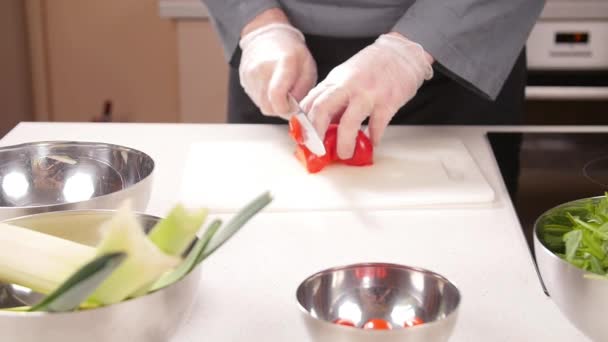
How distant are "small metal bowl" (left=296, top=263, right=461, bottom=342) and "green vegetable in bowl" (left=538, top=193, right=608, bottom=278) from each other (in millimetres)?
93

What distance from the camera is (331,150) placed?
3.44 feet

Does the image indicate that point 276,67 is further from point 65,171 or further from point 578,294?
point 578,294

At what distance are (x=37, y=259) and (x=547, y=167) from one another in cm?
71

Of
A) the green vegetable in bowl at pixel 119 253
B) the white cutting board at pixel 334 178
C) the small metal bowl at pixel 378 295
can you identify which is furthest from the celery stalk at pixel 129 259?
the white cutting board at pixel 334 178

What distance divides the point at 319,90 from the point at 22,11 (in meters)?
1.55

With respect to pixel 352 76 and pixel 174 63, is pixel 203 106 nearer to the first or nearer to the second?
pixel 174 63

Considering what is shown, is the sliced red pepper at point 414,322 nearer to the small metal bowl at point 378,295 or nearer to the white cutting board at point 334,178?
the small metal bowl at point 378,295

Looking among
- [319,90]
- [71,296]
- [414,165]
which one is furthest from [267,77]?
[71,296]

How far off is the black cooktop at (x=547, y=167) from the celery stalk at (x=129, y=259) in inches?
18.6

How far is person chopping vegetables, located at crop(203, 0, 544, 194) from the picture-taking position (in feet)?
3.50

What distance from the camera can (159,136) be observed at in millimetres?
1170

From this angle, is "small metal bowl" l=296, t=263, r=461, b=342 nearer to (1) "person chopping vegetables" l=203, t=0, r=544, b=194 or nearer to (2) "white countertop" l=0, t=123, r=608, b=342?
(2) "white countertop" l=0, t=123, r=608, b=342

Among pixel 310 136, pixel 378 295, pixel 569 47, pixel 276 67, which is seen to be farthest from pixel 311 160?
pixel 569 47

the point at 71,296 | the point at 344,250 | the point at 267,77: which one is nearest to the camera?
the point at 71,296
